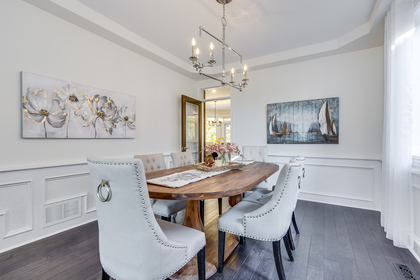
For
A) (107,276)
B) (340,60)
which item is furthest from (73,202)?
(340,60)

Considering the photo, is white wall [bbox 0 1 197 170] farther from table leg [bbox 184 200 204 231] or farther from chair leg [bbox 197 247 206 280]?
chair leg [bbox 197 247 206 280]

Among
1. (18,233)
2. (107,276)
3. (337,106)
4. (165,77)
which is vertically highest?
(165,77)

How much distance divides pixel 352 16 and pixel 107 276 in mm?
3860

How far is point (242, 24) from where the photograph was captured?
2.77m

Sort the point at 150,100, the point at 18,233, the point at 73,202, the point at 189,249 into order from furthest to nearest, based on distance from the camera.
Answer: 1. the point at 150,100
2. the point at 73,202
3. the point at 18,233
4. the point at 189,249

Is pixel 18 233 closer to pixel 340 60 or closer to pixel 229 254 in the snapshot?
pixel 229 254

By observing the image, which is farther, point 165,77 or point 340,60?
point 165,77

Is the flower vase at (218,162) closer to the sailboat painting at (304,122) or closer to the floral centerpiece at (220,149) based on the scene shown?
the floral centerpiece at (220,149)

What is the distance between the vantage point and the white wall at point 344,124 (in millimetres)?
3131

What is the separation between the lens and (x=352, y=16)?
8.54 ft

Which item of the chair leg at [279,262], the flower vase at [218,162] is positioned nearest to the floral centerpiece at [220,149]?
the flower vase at [218,162]

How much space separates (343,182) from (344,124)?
3.31 feet

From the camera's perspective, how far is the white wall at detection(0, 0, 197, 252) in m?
1.99

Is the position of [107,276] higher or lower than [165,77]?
lower
